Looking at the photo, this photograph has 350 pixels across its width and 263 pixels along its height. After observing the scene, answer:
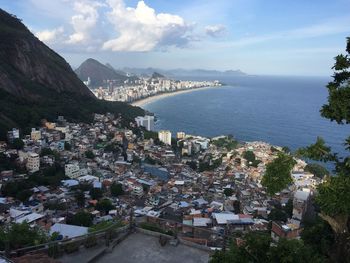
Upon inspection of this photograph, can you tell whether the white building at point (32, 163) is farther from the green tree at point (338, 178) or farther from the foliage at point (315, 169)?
the green tree at point (338, 178)

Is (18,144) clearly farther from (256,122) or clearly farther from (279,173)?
(256,122)

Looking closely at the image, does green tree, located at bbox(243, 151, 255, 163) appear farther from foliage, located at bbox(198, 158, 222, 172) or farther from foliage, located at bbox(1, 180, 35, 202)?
foliage, located at bbox(1, 180, 35, 202)

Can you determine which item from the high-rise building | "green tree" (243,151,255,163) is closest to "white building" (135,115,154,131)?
"green tree" (243,151,255,163)

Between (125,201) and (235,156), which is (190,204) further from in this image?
(235,156)

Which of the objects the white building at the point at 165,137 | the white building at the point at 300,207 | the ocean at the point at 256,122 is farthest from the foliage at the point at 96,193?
the ocean at the point at 256,122

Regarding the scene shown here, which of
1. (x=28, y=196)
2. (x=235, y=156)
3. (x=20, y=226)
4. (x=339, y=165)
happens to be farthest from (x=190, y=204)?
(x=339, y=165)

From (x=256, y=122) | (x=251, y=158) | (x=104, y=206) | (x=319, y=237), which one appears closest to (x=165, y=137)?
(x=251, y=158)

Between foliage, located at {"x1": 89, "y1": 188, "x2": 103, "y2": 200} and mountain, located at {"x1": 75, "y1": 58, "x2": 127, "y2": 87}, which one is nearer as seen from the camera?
foliage, located at {"x1": 89, "y1": 188, "x2": 103, "y2": 200}
